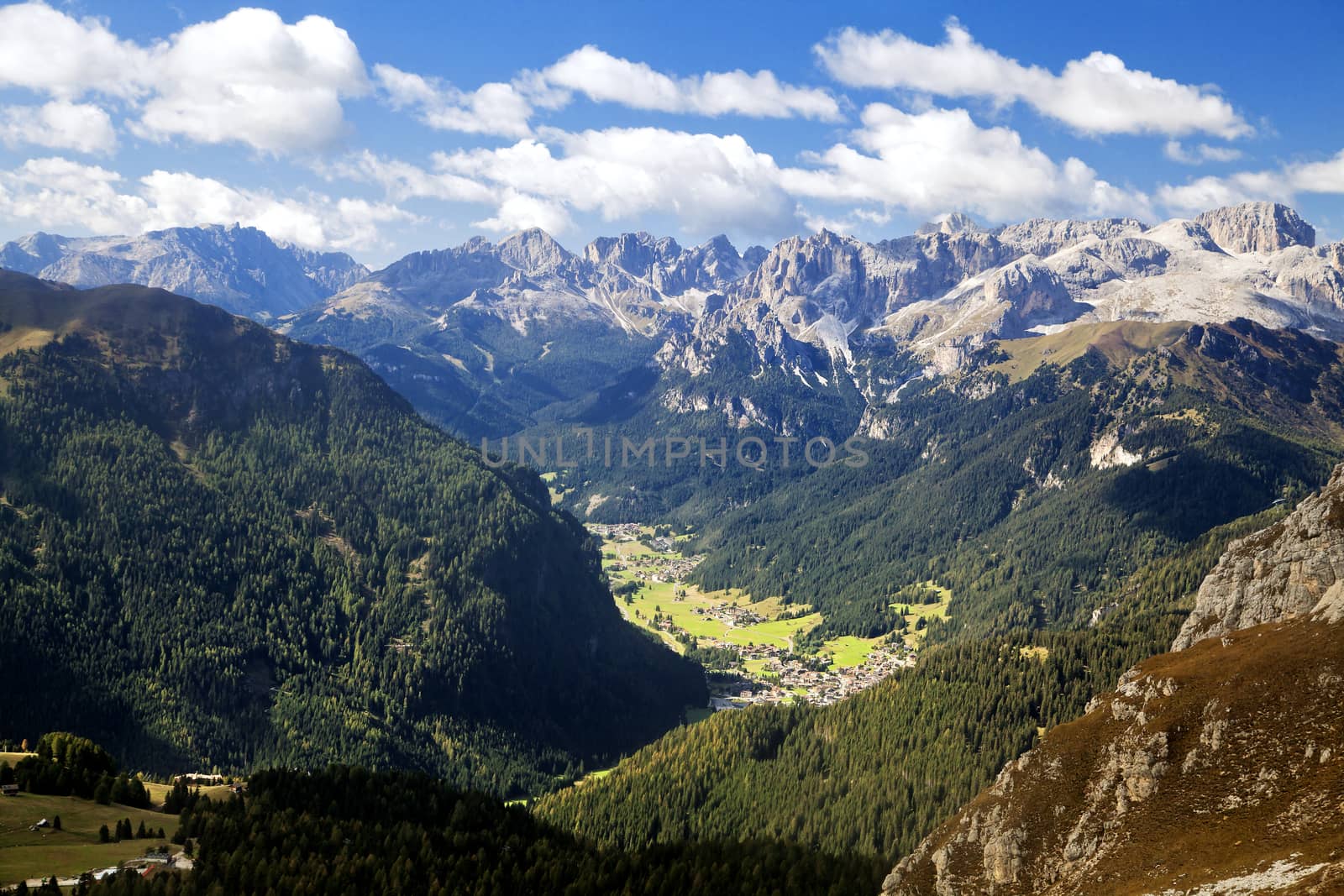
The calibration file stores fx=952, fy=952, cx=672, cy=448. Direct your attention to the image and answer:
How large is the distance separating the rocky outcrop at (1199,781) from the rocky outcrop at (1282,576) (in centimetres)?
30

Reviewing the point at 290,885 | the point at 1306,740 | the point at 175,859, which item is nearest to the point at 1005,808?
the point at 1306,740

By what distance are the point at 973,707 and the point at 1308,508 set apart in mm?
80765

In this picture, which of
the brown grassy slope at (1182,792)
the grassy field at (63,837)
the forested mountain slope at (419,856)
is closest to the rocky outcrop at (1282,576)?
the brown grassy slope at (1182,792)

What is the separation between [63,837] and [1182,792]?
12166 cm

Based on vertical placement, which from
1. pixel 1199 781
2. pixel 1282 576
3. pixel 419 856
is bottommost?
pixel 419 856

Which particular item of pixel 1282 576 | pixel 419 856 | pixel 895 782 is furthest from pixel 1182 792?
pixel 419 856

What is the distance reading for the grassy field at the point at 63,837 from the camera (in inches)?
3949

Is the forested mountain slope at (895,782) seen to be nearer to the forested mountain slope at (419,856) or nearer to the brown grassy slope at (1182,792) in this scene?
the forested mountain slope at (419,856)

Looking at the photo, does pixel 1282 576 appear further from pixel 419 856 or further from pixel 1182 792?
pixel 419 856

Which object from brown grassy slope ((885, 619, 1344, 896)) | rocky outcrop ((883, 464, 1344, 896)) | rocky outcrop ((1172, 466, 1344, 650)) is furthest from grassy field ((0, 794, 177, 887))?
rocky outcrop ((1172, 466, 1344, 650))

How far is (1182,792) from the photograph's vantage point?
317ft

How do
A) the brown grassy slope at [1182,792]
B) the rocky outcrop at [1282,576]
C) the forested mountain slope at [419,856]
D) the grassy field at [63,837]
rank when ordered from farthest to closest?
the rocky outcrop at [1282,576], the forested mountain slope at [419,856], the grassy field at [63,837], the brown grassy slope at [1182,792]

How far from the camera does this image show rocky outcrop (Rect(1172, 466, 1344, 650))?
117 meters

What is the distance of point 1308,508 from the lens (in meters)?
132
